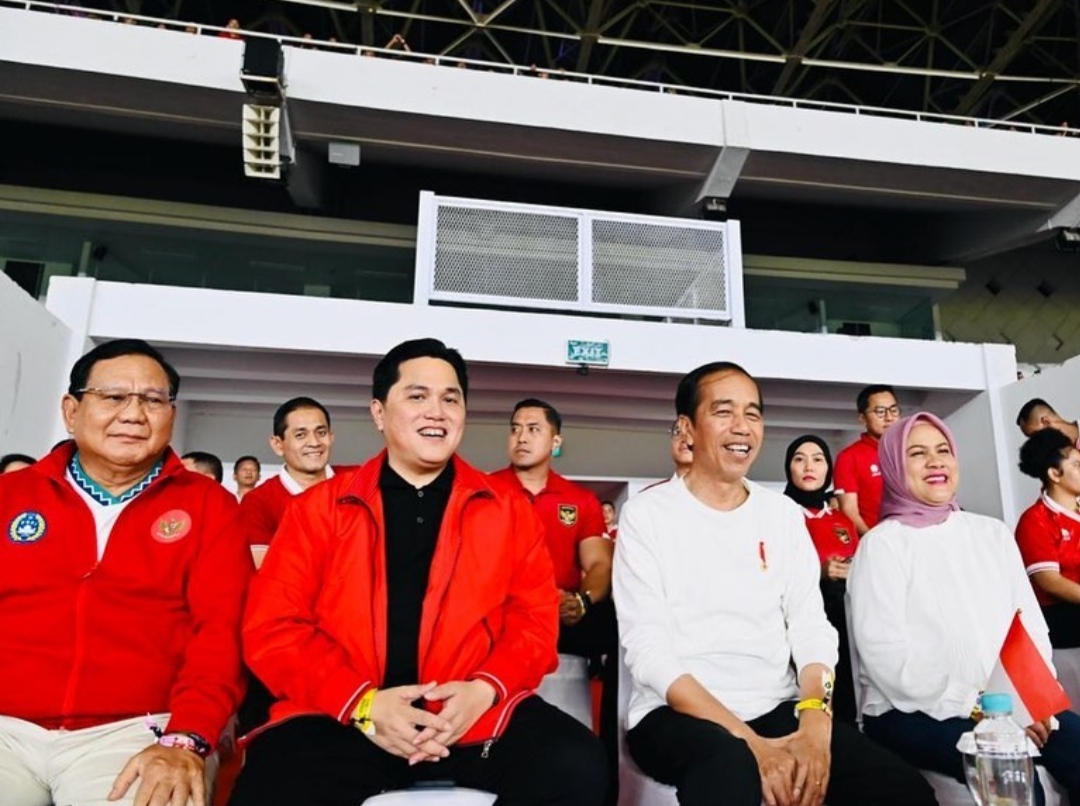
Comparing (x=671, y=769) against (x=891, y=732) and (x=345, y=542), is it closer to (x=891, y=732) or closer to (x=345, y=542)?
(x=891, y=732)

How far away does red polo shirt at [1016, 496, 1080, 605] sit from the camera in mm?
2275

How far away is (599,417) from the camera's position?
7.62 meters

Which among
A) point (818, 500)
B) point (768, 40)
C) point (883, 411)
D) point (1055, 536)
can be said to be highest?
point (768, 40)

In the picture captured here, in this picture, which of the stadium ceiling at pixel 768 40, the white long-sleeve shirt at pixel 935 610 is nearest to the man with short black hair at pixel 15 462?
the white long-sleeve shirt at pixel 935 610

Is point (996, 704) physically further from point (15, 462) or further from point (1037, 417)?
point (15, 462)

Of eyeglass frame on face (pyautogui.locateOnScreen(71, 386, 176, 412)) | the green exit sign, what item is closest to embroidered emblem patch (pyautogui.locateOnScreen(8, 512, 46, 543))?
eyeglass frame on face (pyautogui.locateOnScreen(71, 386, 176, 412))

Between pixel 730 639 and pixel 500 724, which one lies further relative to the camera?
pixel 730 639

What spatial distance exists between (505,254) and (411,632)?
5460mm

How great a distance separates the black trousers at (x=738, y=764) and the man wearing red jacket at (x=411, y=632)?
5.8 inches

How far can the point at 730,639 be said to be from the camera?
1546 millimetres

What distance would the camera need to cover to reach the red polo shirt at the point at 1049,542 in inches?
89.6

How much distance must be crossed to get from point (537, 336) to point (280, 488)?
13.1ft

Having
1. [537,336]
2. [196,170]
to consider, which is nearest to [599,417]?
[537,336]

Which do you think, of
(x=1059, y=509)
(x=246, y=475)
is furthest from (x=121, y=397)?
(x=246, y=475)
